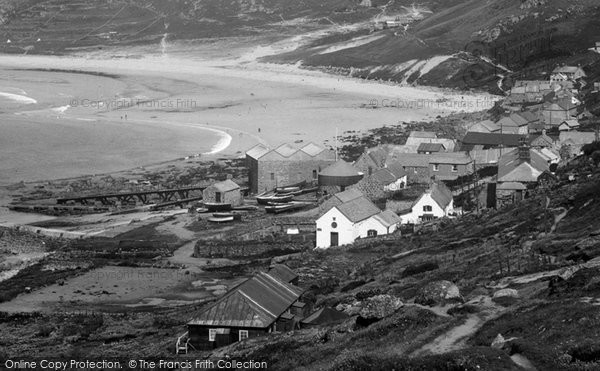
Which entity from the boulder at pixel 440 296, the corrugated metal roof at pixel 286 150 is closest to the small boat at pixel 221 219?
the corrugated metal roof at pixel 286 150

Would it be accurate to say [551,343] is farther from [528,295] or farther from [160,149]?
[160,149]

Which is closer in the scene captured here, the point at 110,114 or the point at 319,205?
the point at 319,205

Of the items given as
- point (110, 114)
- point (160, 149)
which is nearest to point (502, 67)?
point (110, 114)

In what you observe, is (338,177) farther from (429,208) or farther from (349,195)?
(429,208)

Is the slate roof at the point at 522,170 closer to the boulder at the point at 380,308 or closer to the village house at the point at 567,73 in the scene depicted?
the boulder at the point at 380,308

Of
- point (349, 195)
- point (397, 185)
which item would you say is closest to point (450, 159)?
point (397, 185)

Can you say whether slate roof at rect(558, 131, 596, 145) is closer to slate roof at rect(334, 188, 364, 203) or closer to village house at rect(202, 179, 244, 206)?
slate roof at rect(334, 188, 364, 203)
